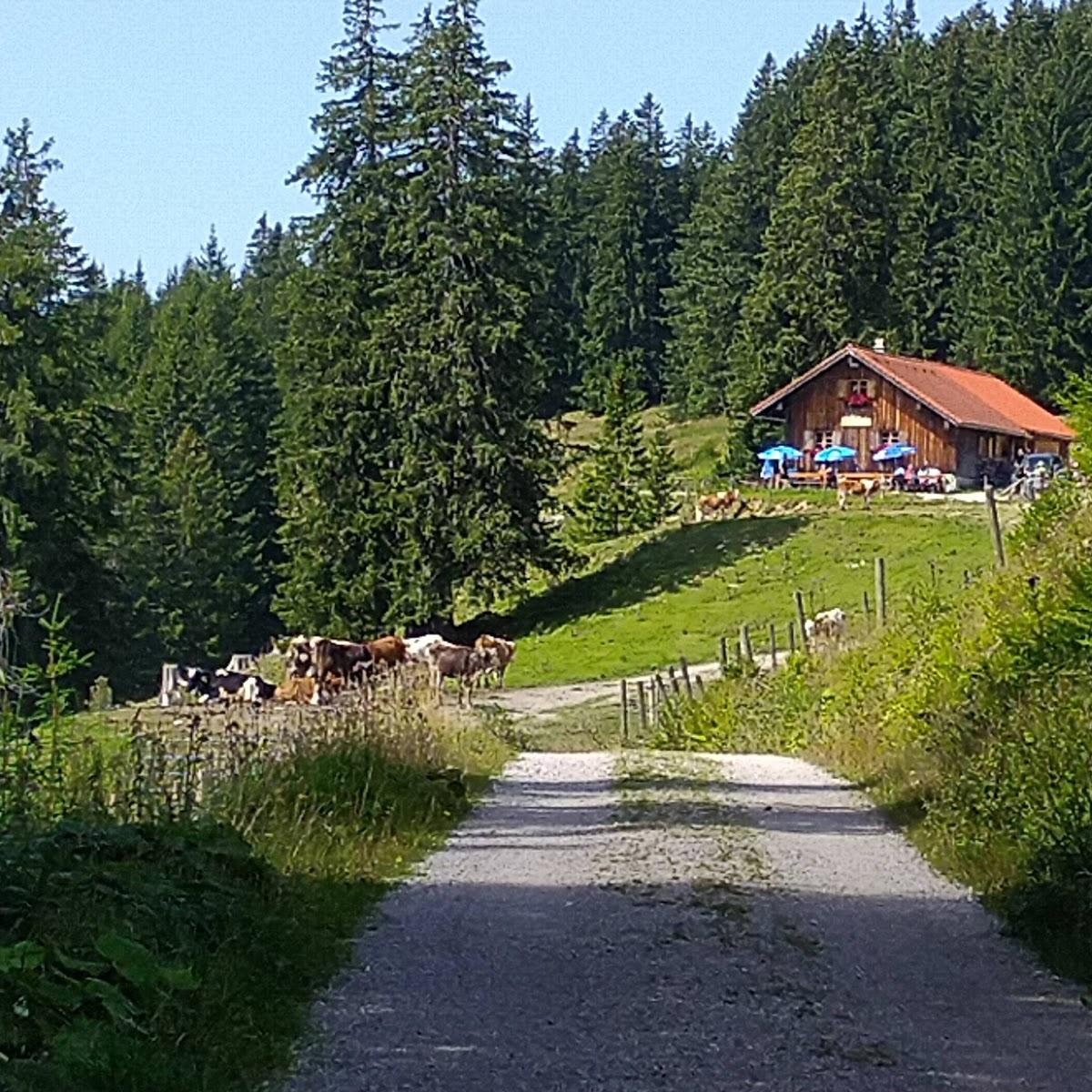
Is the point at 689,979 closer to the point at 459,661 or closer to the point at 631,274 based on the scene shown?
the point at 459,661

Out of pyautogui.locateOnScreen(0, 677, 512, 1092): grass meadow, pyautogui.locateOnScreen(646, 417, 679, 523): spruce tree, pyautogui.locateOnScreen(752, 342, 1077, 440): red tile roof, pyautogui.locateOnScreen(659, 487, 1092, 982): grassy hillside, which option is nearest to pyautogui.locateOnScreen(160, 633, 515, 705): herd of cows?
pyautogui.locateOnScreen(659, 487, 1092, 982): grassy hillside

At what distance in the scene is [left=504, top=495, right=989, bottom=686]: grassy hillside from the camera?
43562 millimetres

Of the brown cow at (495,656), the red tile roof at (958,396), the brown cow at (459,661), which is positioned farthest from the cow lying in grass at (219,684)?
the red tile roof at (958,396)

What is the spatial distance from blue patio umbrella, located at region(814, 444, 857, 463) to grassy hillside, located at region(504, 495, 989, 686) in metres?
8.87

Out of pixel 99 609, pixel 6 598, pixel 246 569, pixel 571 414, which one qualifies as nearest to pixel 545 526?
pixel 99 609

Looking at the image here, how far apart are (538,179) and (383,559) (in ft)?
40.9

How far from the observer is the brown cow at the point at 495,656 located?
39.3 metres

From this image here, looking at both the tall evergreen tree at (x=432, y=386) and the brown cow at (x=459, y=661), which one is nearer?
the brown cow at (x=459, y=661)

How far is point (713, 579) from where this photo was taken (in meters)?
50.9

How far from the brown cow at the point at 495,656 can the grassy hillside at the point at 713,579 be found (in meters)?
0.97

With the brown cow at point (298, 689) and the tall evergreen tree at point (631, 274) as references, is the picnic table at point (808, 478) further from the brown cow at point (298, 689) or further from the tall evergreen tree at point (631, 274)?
the tall evergreen tree at point (631, 274)

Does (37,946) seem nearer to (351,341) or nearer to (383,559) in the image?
(383,559)

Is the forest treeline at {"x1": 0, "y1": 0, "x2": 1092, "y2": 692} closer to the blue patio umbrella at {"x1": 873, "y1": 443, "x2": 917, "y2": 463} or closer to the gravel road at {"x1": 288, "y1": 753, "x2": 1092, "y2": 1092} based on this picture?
the gravel road at {"x1": 288, "y1": 753, "x2": 1092, "y2": 1092}

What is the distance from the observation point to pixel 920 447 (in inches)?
2677
